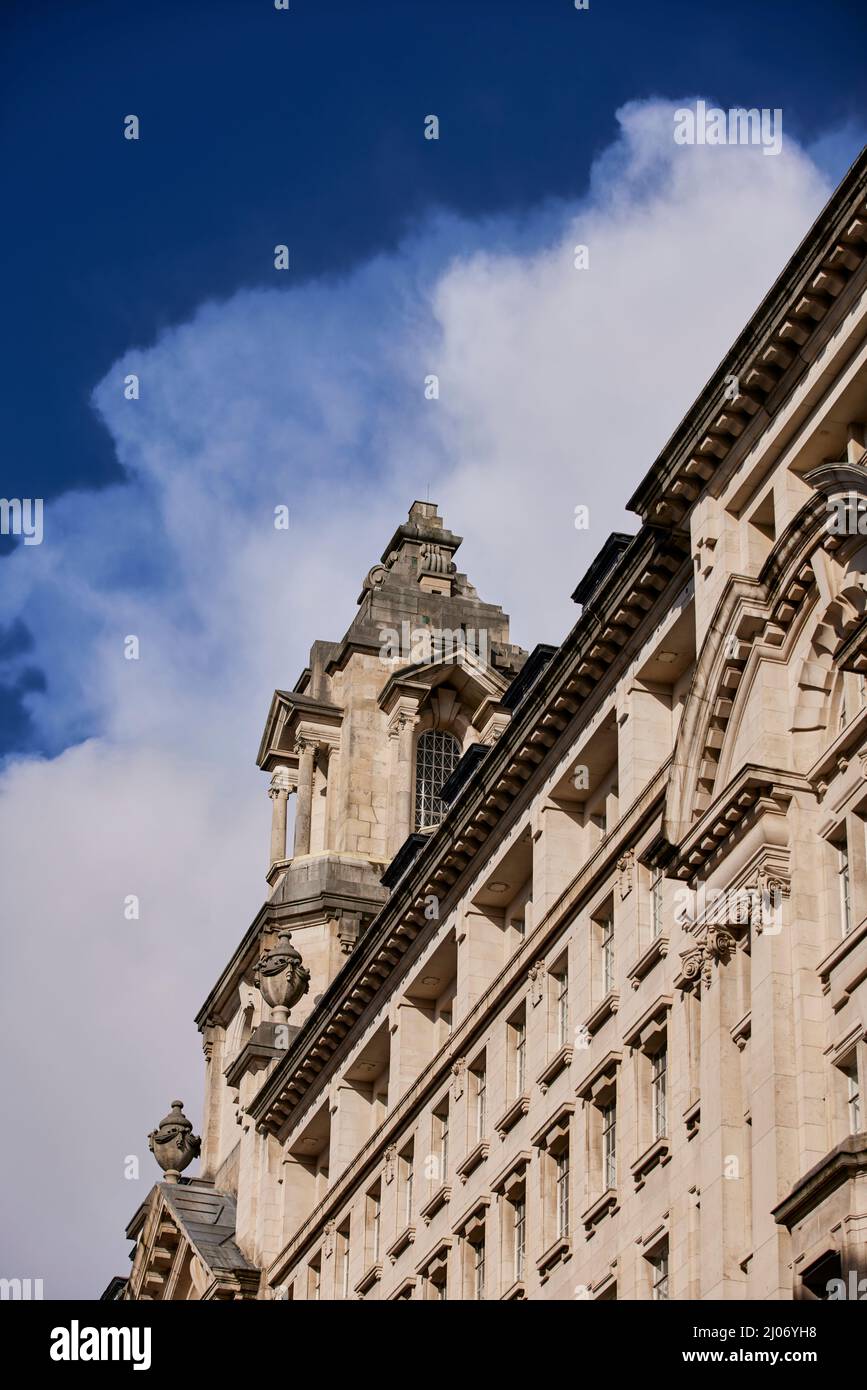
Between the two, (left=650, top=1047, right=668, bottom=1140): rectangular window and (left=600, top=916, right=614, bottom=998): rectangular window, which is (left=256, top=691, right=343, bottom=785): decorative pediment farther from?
(left=650, top=1047, right=668, bottom=1140): rectangular window

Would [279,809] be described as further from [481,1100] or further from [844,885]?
[844,885]

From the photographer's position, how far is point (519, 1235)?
5522cm

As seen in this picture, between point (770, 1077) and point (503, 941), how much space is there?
1927 cm

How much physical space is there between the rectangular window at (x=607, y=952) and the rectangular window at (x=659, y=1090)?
9.96ft

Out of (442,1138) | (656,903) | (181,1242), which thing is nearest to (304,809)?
(181,1242)

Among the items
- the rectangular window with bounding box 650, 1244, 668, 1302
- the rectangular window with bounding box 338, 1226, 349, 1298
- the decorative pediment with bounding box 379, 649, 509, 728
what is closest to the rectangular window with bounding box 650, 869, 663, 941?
the rectangular window with bounding box 650, 1244, 668, 1302

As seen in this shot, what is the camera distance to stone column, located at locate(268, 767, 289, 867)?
86500 mm

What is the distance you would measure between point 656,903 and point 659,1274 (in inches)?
278

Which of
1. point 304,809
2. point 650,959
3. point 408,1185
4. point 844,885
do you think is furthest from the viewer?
point 304,809

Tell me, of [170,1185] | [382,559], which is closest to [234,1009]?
[170,1185]

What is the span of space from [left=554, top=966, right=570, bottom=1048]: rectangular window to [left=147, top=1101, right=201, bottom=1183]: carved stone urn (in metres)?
32.1
